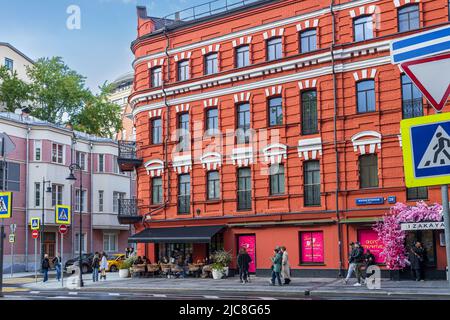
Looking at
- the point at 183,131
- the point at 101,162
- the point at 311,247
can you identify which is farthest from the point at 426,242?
the point at 101,162

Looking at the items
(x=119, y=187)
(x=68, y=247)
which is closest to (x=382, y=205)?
(x=68, y=247)

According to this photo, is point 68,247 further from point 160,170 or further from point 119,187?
point 160,170

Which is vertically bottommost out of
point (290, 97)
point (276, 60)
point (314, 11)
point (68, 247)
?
point (68, 247)

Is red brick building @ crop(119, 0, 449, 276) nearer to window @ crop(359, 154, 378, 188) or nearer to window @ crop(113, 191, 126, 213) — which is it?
window @ crop(359, 154, 378, 188)

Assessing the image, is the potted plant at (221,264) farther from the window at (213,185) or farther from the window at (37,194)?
the window at (37,194)

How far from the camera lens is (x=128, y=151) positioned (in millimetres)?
41625

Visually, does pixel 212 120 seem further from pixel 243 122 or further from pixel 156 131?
pixel 156 131

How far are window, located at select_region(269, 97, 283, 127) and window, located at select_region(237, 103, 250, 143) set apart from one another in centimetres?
152

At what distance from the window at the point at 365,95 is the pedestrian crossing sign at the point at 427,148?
29327 millimetres

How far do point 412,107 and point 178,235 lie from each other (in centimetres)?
1542

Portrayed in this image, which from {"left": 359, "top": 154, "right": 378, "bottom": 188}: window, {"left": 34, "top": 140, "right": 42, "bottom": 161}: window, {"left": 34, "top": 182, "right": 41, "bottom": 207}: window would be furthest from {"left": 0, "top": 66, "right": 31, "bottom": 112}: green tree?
{"left": 359, "top": 154, "right": 378, "bottom": 188}: window

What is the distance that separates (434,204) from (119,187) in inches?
1560

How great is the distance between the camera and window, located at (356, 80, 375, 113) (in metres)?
32.2

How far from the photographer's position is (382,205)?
102ft
